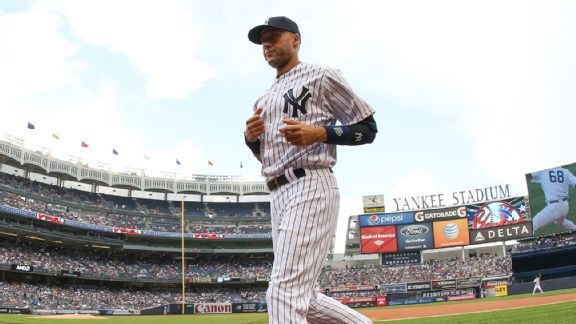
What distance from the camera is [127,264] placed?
50.2 m

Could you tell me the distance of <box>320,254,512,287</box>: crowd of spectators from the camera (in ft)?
136

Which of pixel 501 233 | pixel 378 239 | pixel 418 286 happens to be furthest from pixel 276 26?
pixel 378 239

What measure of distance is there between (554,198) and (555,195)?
25cm

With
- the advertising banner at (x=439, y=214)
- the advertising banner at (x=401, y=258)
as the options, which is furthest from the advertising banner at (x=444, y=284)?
the advertising banner at (x=439, y=214)

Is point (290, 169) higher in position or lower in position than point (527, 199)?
lower

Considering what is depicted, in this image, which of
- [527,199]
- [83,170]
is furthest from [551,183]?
[83,170]

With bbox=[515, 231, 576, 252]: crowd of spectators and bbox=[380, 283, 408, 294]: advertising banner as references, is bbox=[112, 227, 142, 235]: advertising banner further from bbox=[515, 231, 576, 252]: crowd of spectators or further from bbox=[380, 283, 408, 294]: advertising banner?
bbox=[515, 231, 576, 252]: crowd of spectators

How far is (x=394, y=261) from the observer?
4644 centimetres

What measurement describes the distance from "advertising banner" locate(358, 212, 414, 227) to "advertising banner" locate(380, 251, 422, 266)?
9.70ft

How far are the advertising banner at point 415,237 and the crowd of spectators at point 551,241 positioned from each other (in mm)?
7670

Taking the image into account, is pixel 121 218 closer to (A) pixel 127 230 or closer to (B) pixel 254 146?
(A) pixel 127 230

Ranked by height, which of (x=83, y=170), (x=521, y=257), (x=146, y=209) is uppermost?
(x=83, y=170)

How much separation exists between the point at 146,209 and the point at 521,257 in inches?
1527

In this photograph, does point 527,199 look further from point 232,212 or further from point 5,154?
point 5,154
